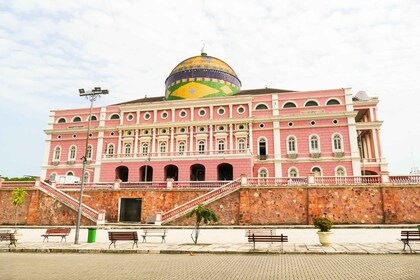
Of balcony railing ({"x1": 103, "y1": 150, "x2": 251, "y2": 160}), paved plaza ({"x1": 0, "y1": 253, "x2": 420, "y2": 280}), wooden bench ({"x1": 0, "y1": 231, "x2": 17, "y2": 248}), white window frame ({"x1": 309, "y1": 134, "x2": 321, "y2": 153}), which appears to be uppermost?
white window frame ({"x1": 309, "y1": 134, "x2": 321, "y2": 153})

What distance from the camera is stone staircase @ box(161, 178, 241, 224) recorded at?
22469mm

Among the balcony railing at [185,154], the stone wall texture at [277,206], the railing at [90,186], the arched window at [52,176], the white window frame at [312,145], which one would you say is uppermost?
the white window frame at [312,145]

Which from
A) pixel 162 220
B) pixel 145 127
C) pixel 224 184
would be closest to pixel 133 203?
pixel 162 220

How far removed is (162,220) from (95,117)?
2174 cm

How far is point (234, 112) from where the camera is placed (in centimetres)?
3491

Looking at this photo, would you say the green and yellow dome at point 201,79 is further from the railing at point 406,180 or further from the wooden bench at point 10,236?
the wooden bench at point 10,236

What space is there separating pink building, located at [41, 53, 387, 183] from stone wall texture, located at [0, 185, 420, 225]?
6139 mm

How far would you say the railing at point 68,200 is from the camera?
2348 cm

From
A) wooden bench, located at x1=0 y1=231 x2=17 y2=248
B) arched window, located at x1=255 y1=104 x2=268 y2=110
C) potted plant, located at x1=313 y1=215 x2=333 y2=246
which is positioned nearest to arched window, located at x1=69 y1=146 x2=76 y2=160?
arched window, located at x1=255 y1=104 x2=268 y2=110

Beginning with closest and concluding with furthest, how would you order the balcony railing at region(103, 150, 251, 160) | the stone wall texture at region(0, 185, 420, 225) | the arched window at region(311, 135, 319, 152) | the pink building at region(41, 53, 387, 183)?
the stone wall texture at region(0, 185, 420, 225) → the balcony railing at region(103, 150, 251, 160) → the pink building at region(41, 53, 387, 183) → the arched window at region(311, 135, 319, 152)

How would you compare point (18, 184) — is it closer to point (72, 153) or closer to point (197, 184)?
point (72, 153)

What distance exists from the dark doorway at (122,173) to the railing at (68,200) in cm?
785

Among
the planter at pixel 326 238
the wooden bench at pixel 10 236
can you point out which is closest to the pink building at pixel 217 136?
the planter at pixel 326 238

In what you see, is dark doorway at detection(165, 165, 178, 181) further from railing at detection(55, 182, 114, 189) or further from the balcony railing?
railing at detection(55, 182, 114, 189)
